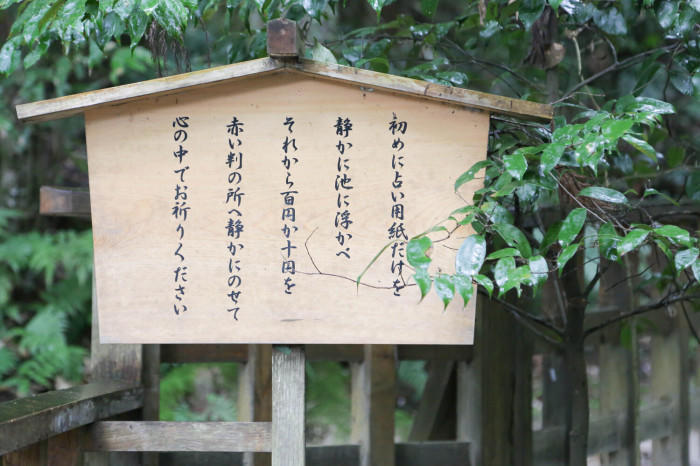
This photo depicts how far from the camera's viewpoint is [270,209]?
1.54 metres

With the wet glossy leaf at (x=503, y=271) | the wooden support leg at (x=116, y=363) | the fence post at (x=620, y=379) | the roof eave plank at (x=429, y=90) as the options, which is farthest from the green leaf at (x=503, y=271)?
the fence post at (x=620, y=379)

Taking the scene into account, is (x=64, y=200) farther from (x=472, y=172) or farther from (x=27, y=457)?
(x=472, y=172)

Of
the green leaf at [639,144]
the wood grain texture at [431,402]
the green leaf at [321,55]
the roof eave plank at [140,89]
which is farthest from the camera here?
the wood grain texture at [431,402]

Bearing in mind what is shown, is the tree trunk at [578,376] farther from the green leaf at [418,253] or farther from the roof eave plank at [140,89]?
the roof eave plank at [140,89]

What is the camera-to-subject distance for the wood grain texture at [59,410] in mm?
1422

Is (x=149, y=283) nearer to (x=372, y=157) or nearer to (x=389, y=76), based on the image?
(x=372, y=157)

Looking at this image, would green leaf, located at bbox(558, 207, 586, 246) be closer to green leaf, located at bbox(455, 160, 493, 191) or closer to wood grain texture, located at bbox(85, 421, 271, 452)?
green leaf, located at bbox(455, 160, 493, 191)

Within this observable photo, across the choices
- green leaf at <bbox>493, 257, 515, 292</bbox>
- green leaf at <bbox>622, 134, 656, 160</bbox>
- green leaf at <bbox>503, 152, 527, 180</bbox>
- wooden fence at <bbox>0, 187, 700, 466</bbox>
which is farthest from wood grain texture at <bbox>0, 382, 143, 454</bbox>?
green leaf at <bbox>622, 134, 656, 160</bbox>

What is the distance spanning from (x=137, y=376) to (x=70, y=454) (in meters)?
0.33

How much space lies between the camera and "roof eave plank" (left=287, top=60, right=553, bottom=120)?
1432 millimetres

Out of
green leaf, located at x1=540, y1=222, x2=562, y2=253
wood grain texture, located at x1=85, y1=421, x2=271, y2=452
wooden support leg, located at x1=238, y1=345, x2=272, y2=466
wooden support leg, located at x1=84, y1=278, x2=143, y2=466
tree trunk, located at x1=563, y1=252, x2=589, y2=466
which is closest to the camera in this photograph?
green leaf, located at x1=540, y1=222, x2=562, y2=253

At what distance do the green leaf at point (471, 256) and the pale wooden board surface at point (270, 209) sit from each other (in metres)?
0.20

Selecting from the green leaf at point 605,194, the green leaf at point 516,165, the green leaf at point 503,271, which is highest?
the green leaf at point 516,165

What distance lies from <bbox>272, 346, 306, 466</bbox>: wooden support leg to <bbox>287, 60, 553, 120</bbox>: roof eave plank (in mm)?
683
